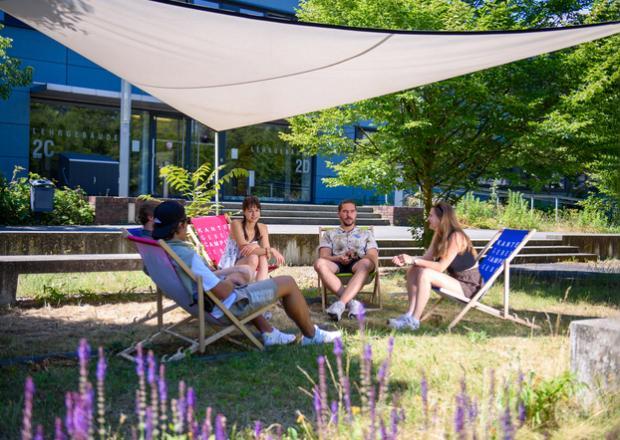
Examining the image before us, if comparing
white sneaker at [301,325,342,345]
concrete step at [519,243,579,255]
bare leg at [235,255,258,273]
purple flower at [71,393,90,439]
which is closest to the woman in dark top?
white sneaker at [301,325,342,345]

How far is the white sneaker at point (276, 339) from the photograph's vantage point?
4.41 m

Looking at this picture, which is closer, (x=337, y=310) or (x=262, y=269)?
(x=337, y=310)

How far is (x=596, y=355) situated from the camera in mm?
3059

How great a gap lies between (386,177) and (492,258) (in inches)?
122

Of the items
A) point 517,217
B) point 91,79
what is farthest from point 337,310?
point 91,79

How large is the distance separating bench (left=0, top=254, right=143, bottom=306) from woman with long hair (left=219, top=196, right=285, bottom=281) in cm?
124

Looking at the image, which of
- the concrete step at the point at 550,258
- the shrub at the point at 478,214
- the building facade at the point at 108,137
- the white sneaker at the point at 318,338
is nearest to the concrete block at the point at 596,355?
the white sneaker at the point at 318,338

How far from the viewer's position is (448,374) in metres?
3.65

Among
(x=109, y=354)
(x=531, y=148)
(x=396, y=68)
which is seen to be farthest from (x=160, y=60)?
(x=531, y=148)

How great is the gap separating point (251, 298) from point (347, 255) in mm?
1977

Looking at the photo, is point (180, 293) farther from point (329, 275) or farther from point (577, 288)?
point (577, 288)

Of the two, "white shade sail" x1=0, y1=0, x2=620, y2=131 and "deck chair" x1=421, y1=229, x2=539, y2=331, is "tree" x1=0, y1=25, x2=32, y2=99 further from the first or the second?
"deck chair" x1=421, y1=229, x2=539, y2=331

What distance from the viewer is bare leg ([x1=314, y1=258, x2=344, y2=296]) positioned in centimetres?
Result: 568

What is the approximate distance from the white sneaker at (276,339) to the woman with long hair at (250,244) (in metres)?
1.29
